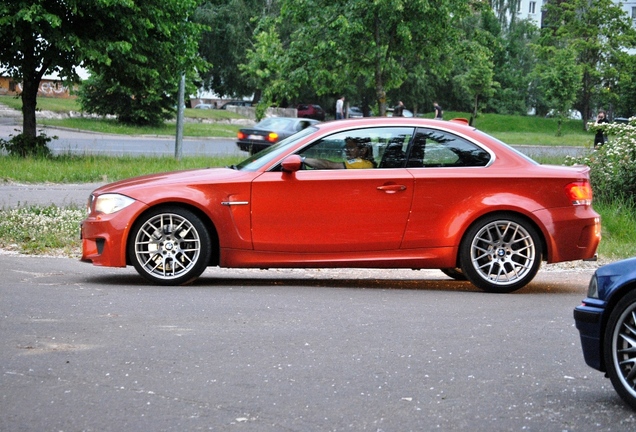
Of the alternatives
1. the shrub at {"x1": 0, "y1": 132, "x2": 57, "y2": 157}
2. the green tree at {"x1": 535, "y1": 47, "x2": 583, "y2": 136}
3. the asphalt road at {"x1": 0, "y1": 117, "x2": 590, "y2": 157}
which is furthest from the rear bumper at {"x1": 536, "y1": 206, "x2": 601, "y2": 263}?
the green tree at {"x1": 535, "y1": 47, "x2": 583, "y2": 136}

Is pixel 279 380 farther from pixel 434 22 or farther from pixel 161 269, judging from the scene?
pixel 434 22

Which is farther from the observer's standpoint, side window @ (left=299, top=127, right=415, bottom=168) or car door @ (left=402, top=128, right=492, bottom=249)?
side window @ (left=299, top=127, right=415, bottom=168)

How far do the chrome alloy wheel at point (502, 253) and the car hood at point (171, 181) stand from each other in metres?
2.08

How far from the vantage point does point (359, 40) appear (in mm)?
28484

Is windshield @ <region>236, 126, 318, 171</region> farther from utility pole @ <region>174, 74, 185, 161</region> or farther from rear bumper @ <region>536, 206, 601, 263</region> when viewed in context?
utility pole @ <region>174, 74, 185, 161</region>

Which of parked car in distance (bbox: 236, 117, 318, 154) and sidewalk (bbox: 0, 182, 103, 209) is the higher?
parked car in distance (bbox: 236, 117, 318, 154)

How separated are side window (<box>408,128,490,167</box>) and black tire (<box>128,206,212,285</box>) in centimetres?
204

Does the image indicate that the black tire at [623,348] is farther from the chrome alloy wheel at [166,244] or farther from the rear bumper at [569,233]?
the chrome alloy wheel at [166,244]

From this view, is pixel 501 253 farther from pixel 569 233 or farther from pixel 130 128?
pixel 130 128

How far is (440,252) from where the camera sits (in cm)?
959

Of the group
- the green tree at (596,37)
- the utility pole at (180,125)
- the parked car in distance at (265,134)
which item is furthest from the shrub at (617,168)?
the green tree at (596,37)

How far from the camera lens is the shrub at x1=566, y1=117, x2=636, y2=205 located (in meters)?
16.1

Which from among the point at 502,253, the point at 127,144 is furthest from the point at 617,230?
the point at 127,144

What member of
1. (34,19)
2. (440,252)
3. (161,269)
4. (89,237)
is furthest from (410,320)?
(34,19)
